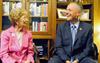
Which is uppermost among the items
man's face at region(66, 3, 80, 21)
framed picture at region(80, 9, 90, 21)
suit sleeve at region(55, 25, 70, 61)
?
man's face at region(66, 3, 80, 21)

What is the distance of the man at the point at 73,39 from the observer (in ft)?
12.5

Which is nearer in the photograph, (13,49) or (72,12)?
(13,49)

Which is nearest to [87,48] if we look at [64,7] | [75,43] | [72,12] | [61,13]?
[75,43]

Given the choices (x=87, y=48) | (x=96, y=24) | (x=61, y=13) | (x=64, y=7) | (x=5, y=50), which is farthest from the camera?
(x=64, y=7)

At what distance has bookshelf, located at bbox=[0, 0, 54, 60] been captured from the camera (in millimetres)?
4695

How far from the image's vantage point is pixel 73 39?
389 centimetres

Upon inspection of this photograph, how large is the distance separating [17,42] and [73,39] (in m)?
0.85

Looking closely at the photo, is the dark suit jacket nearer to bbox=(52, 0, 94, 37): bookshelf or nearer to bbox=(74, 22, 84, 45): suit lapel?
bbox=(74, 22, 84, 45): suit lapel

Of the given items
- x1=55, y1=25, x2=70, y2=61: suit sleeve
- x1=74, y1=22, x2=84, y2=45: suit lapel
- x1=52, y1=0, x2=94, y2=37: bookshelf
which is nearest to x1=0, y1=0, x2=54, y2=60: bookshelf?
x1=52, y1=0, x2=94, y2=37: bookshelf

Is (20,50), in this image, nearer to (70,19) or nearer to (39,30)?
(70,19)

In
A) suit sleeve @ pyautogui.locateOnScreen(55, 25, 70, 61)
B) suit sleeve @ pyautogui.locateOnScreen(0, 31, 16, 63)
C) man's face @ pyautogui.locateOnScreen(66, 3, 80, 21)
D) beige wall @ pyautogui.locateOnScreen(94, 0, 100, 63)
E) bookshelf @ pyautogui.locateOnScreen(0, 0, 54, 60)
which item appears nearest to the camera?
suit sleeve @ pyautogui.locateOnScreen(0, 31, 16, 63)

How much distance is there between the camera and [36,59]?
370cm

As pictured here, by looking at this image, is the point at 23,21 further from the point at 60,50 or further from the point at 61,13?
the point at 61,13

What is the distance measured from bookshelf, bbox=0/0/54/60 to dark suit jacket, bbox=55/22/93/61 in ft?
2.54
